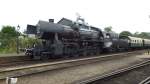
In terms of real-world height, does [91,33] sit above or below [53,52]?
above

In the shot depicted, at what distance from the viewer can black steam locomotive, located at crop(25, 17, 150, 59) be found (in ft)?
55.1

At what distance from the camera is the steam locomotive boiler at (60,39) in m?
16.7

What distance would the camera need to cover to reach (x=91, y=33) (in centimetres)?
2273

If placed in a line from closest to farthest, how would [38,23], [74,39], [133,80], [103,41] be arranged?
[133,80]
[38,23]
[74,39]
[103,41]

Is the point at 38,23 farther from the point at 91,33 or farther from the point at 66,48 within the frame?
the point at 91,33

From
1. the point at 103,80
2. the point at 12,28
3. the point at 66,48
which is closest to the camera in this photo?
the point at 103,80

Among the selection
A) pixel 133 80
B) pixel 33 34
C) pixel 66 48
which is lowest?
pixel 133 80

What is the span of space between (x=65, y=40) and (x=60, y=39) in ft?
1.47

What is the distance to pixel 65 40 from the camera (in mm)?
18297

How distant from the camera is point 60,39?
18.1 metres

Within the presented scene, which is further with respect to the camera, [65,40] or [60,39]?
[65,40]

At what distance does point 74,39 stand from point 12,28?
51.3 metres

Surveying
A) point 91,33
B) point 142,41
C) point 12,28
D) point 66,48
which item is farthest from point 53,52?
point 12,28

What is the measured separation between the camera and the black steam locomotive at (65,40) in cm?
1680
